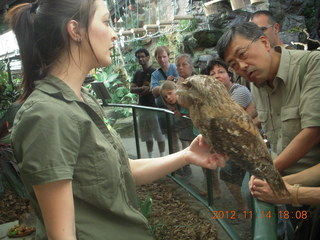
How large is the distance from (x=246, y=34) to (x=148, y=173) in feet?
3.40

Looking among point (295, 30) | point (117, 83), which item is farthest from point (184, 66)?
point (117, 83)

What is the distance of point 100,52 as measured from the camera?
1160mm

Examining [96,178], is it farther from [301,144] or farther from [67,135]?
[301,144]

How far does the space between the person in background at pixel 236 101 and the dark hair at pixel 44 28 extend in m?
1.31

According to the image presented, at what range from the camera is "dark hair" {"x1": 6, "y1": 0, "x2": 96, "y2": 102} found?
1.08 metres

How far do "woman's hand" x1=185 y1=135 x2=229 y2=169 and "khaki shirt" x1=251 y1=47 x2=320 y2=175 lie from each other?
1.98 feet

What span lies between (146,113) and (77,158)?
3.50 metres

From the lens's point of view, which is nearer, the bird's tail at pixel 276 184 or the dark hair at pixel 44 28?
the dark hair at pixel 44 28

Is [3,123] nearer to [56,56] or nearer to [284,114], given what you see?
[56,56]

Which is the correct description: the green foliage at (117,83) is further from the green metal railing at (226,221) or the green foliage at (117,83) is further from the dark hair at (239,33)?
the dark hair at (239,33)

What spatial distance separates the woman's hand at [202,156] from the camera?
1.39 m

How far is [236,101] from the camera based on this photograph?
2.61m

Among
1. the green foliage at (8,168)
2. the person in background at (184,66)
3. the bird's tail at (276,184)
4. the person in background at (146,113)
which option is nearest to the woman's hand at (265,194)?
the bird's tail at (276,184)

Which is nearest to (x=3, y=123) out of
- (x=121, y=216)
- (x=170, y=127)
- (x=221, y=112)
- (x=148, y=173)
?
(x=170, y=127)
